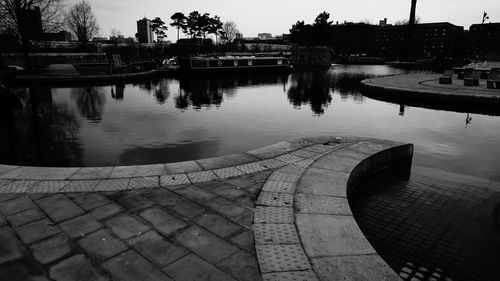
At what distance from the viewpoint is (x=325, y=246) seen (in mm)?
3209

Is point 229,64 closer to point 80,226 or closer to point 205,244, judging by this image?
point 80,226

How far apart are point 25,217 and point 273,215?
2.91 m

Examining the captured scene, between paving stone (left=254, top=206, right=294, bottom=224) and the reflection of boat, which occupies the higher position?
the reflection of boat

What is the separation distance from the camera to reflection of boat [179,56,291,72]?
34219 millimetres

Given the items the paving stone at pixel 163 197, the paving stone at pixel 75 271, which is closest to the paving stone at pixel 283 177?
the paving stone at pixel 163 197

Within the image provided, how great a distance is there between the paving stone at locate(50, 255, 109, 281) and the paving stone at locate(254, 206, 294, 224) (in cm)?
171

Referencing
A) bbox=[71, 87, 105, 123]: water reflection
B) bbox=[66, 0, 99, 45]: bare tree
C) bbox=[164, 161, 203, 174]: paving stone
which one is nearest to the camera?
bbox=[164, 161, 203, 174]: paving stone

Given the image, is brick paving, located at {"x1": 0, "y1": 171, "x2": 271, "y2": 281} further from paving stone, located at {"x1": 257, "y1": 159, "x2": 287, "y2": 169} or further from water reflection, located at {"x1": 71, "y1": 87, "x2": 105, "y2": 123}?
water reflection, located at {"x1": 71, "y1": 87, "x2": 105, "y2": 123}

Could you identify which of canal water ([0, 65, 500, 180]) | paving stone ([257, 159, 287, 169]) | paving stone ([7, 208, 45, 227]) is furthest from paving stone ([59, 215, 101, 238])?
canal water ([0, 65, 500, 180])

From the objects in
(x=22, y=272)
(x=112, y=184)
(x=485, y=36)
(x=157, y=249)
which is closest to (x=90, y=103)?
(x=112, y=184)

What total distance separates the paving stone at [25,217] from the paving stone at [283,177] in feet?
10.0

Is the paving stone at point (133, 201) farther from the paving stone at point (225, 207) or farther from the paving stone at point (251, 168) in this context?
the paving stone at point (251, 168)

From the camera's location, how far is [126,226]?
3570 mm

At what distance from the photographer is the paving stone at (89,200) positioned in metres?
4.05
